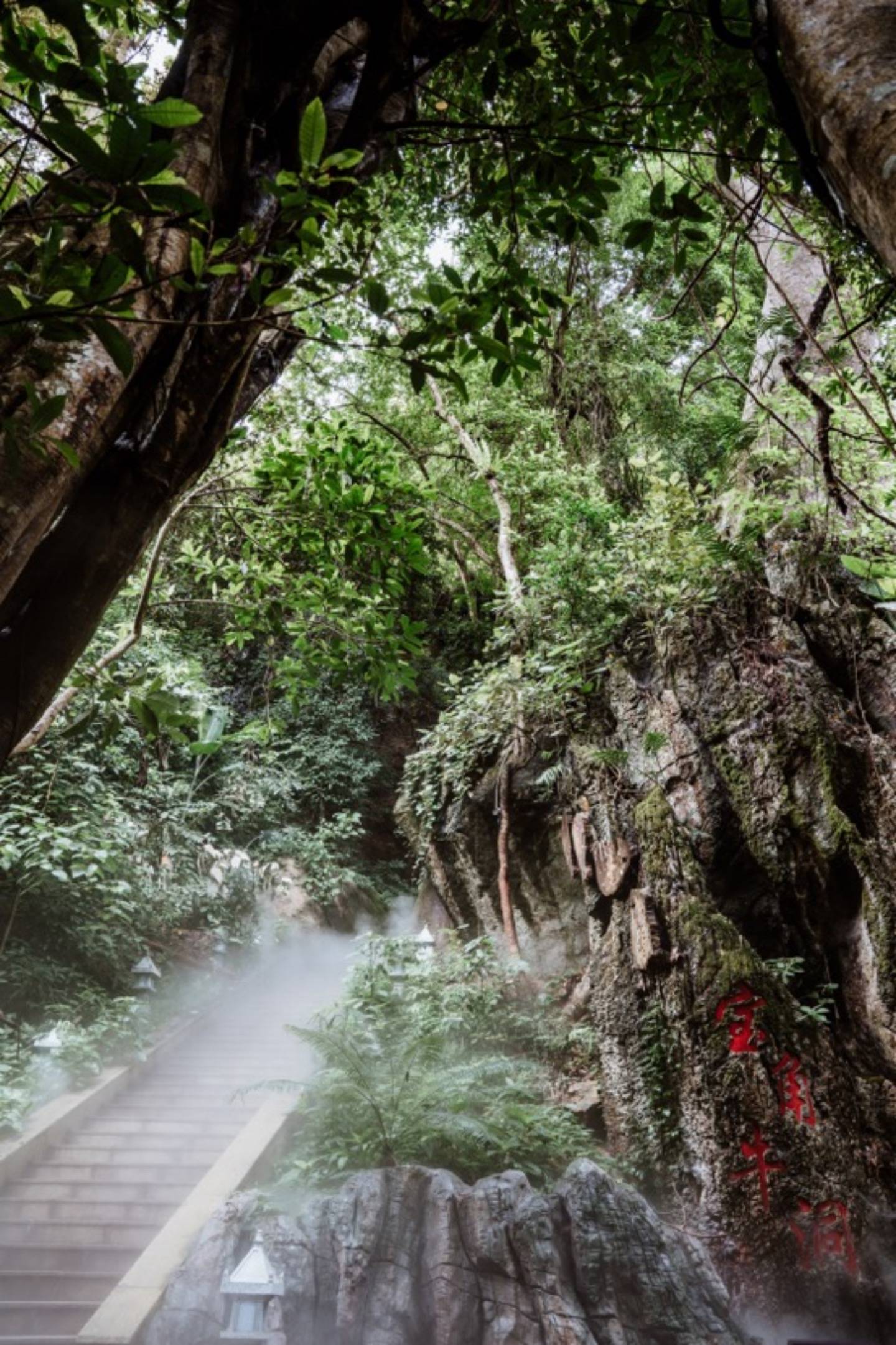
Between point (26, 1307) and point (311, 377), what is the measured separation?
23.9 feet

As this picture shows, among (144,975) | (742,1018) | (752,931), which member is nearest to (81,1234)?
(144,975)

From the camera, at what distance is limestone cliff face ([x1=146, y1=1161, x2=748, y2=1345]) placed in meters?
3.44

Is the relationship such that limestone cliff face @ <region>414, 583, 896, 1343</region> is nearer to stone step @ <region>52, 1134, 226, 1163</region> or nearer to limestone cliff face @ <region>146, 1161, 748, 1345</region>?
limestone cliff face @ <region>146, 1161, 748, 1345</region>

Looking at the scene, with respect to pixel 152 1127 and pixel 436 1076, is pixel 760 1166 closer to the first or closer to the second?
pixel 436 1076

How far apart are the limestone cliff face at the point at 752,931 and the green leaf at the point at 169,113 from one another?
15.1ft

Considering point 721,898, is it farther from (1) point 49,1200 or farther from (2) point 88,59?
(2) point 88,59

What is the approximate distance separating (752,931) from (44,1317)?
4657 mm

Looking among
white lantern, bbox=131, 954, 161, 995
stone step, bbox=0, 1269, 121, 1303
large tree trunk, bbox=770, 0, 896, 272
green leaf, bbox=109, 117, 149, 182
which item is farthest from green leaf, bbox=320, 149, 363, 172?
white lantern, bbox=131, 954, 161, 995

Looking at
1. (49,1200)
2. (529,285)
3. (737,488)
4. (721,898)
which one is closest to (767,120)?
(529,285)

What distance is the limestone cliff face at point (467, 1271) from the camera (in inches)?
135

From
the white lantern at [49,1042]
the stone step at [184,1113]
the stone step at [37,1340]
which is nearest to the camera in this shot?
the stone step at [37,1340]

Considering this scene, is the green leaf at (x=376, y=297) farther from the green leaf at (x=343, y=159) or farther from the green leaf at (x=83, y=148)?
the green leaf at (x=83, y=148)

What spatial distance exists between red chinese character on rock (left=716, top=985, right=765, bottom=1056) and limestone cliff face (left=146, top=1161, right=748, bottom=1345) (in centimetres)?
94

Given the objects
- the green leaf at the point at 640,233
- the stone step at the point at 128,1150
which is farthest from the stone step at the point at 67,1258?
the green leaf at the point at 640,233
